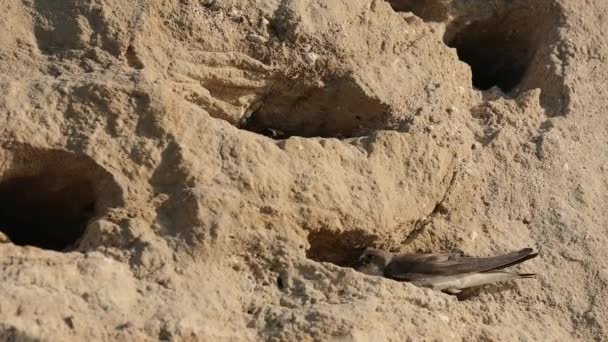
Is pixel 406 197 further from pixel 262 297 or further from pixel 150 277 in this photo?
pixel 150 277

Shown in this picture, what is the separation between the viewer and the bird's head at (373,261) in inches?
94.0

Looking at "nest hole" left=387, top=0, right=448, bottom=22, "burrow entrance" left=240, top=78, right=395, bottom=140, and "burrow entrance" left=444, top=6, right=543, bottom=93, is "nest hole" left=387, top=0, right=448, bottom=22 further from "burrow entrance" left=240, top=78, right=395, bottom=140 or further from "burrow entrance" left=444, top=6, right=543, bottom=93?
"burrow entrance" left=240, top=78, right=395, bottom=140

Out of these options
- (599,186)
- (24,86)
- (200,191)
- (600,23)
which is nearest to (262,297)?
(200,191)

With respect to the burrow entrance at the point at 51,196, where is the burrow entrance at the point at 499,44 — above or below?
above

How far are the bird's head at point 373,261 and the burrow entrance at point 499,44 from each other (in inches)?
34.4

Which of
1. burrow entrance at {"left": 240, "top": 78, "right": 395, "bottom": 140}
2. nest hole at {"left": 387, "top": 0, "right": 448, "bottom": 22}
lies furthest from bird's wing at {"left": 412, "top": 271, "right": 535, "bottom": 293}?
nest hole at {"left": 387, "top": 0, "right": 448, "bottom": 22}

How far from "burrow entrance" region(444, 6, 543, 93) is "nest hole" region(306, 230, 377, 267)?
87cm

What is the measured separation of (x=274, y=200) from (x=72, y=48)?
56 cm

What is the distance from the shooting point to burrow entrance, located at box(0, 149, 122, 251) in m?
2.20

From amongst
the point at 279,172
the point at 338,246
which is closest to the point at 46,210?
the point at 279,172

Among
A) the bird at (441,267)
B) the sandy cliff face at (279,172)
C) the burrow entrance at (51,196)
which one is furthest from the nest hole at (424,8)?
the burrow entrance at (51,196)

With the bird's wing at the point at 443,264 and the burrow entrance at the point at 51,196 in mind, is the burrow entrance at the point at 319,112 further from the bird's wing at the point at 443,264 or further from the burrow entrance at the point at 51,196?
the burrow entrance at the point at 51,196

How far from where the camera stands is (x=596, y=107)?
2984mm

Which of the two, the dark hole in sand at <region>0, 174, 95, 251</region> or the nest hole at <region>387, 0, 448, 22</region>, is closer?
the dark hole in sand at <region>0, 174, 95, 251</region>
